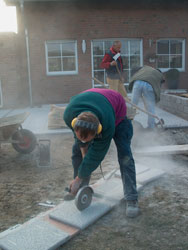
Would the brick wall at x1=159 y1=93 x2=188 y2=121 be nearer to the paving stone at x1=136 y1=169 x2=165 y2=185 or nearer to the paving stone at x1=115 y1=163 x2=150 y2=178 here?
the paving stone at x1=115 y1=163 x2=150 y2=178

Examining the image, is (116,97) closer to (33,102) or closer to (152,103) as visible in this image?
(152,103)

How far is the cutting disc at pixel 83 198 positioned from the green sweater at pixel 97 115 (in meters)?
0.31

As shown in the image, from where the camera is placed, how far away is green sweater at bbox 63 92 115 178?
2.39m

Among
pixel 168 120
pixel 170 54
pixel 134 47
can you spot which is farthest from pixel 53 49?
pixel 168 120

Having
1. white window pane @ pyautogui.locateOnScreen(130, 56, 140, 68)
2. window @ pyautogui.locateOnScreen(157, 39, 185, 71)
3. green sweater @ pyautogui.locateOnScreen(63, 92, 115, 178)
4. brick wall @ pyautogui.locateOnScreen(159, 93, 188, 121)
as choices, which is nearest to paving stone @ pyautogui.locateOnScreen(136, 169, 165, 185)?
green sweater @ pyautogui.locateOnScreen(63, 92, 115, 178)

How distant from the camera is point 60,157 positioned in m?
5.09

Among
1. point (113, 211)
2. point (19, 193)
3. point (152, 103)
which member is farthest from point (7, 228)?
point (152, 103)

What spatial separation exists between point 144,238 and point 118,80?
18.0ft

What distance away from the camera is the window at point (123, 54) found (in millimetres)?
11000

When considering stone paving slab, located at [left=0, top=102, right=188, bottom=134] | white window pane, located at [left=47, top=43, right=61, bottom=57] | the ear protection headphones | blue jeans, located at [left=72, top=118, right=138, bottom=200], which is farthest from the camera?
white window pane, located at [left=47, top=43, right=61, bottom=57]

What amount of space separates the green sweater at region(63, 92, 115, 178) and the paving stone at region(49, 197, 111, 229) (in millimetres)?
507

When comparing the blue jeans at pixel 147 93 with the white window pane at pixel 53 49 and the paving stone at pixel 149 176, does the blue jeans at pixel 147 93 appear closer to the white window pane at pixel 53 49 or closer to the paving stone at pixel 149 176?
the paving stone at pixel 149 176

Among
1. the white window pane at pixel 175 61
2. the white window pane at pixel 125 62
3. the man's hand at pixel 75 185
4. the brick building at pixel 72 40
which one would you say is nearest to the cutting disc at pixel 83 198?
the man's hand at pixel 75 185

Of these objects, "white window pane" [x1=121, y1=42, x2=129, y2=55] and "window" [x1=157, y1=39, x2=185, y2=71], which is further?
"window" [x1=157, y1=39, x2=185, y2=71]
